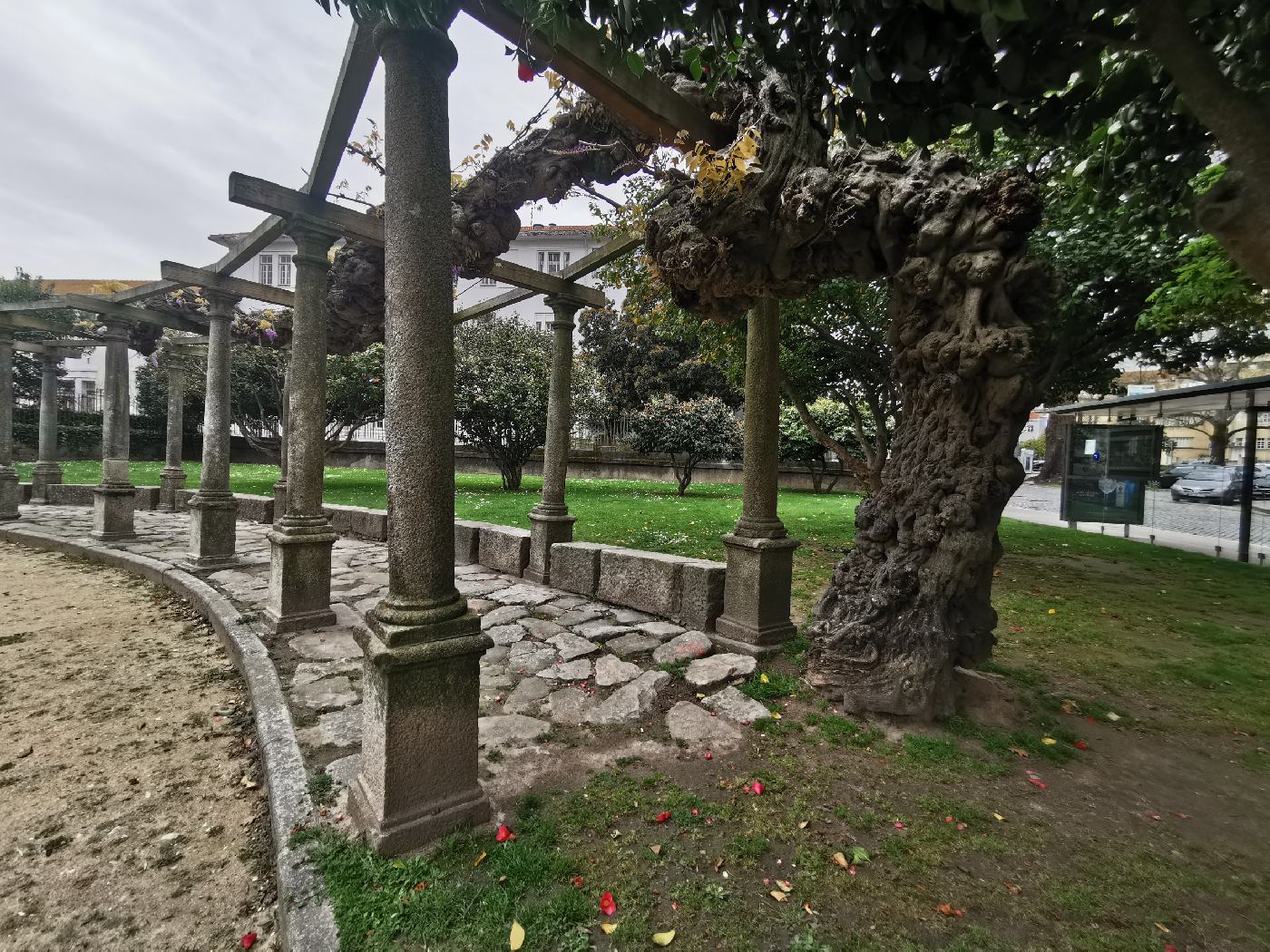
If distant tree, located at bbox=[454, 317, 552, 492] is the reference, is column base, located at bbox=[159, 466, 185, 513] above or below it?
below

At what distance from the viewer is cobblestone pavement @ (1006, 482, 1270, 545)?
36.1 ft

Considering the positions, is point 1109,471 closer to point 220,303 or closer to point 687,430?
point 687,430

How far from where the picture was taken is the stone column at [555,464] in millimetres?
6285

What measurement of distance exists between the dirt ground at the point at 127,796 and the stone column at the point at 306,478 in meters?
0.66

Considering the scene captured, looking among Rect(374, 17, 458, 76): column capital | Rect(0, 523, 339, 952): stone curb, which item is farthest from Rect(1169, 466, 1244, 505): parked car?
Rect(0, 523, 339, 952): stone curb

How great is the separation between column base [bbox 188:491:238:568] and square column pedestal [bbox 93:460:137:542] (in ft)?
8.35

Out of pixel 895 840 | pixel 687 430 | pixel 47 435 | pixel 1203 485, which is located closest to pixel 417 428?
pixel 895 840

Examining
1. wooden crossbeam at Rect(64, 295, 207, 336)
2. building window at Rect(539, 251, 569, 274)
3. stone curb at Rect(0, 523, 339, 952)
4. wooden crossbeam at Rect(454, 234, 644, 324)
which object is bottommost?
stone curb at Rect(0, 523, 339, 952)

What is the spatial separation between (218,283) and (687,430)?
38.1 feet

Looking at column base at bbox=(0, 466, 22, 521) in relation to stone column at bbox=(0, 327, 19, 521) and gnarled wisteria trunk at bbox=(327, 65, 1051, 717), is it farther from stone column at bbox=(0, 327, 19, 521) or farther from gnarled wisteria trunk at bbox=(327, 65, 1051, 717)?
gnarled wisteria trunk at bbox=(327, 65, 1051, 717)

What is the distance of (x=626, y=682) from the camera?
152 inches

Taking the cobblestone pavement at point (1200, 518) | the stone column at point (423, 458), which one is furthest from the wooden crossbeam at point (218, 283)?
the cobblestone pavement at point (1200, 518)

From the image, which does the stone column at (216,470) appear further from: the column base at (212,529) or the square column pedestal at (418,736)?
the square column pedestal at (418,736)

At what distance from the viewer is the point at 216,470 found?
665 cm
